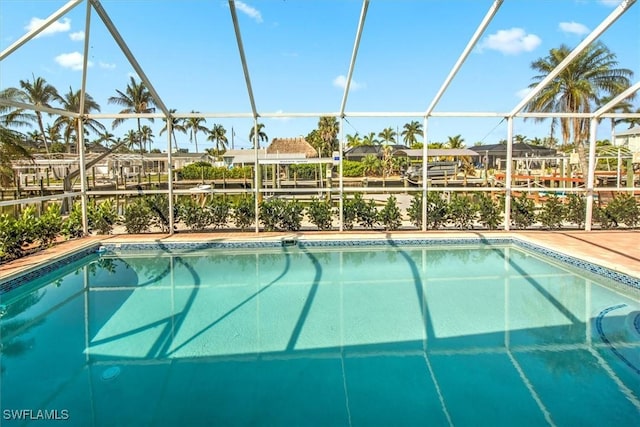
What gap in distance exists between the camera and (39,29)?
5215 millimetres

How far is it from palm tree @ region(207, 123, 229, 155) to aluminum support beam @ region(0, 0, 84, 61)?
42.5m

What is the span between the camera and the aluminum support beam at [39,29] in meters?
5.13

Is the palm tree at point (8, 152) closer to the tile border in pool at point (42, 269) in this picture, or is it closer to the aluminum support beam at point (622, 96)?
the tile border in pool at point (42, 269)

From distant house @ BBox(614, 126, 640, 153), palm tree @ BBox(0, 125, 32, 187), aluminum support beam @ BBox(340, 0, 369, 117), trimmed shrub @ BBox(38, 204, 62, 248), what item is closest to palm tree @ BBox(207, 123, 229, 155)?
palm tree @ BBox(0, 125, 32, 187)

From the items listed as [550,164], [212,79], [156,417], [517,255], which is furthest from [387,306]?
[550,164]

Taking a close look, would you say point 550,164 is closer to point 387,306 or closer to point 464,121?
point 464,121

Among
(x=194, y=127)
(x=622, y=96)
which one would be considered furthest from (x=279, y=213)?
(x=194, y=127)

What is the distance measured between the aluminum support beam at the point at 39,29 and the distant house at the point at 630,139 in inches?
478

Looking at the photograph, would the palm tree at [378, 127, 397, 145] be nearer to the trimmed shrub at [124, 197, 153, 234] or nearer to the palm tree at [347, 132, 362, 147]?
the palm tree at [347, 132, 362, 147]

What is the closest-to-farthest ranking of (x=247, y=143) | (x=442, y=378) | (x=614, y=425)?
(x=614, y=425)
(x=442, y=378)
(x=247, y=143)

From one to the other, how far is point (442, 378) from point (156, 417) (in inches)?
89.6

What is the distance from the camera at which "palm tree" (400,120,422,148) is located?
51.6 m

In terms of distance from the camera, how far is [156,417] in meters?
3.04

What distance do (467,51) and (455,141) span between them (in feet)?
116
